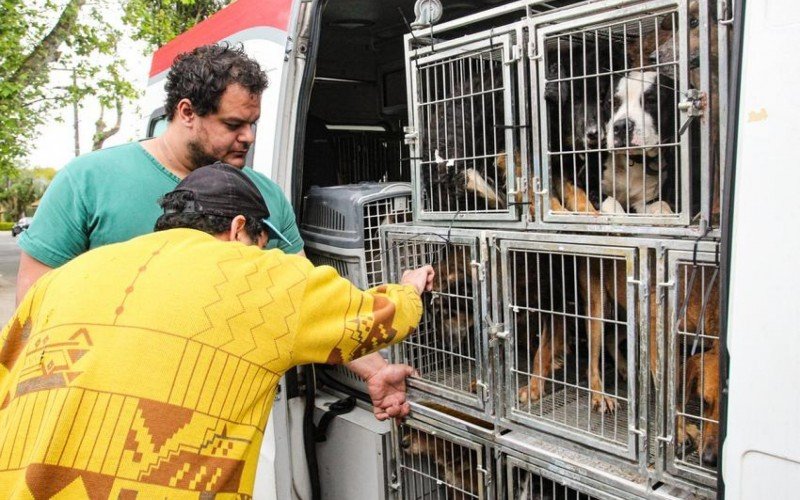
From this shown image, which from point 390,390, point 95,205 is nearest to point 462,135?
point 390,390

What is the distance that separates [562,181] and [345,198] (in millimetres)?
1196

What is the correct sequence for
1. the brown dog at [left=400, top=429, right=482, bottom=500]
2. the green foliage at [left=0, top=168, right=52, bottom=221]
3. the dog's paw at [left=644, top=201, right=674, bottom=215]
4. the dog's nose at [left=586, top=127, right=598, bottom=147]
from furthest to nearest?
1. the green foliage at [left=0, top=168, right=52, bottom=221]
2. the brown dog at [left=400, top=429, right=482, bottom=500]
3. the dog's nose at [left=586, top=127, right=598, bottom=147]
4. the dog's paw at [left=644, top=201, right=674, bottom=215]

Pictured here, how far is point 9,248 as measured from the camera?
1032 inches

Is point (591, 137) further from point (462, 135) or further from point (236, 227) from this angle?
point (236, 227)

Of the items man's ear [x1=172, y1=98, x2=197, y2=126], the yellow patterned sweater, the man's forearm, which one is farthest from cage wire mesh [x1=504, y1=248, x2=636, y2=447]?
man's ear [x1=172, y1=98, x2=197, y2=126]

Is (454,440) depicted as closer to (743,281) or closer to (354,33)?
(743,281)

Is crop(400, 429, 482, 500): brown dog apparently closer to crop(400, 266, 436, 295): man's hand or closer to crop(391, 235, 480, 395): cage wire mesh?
crop(391, 235, 480, 395): cage wire mesh

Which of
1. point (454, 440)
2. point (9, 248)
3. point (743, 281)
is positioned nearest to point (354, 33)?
point (454, 440)

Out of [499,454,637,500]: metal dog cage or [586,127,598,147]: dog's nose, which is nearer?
[499,454,637,500]: metal dog cage

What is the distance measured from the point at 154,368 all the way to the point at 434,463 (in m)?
1.60

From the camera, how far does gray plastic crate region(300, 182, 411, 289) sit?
2938mm

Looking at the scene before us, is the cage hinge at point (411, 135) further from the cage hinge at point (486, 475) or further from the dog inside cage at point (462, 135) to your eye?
the cage hinge at point (486, 475)

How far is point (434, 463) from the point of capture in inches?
105

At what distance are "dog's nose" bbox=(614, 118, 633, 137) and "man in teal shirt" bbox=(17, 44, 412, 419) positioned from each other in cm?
126
